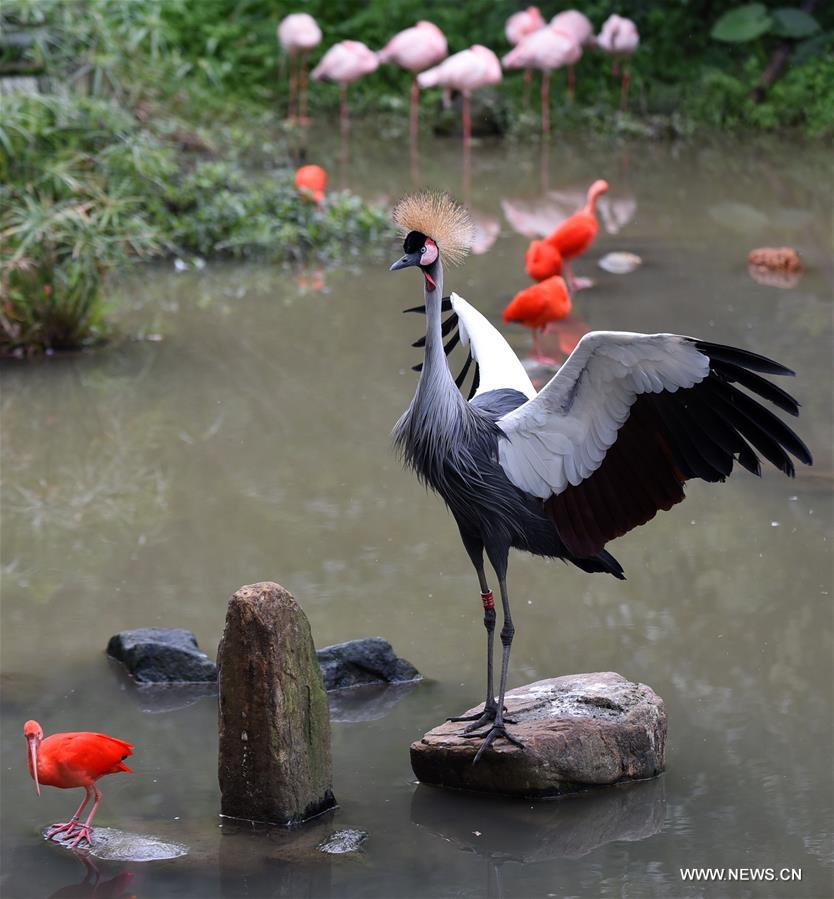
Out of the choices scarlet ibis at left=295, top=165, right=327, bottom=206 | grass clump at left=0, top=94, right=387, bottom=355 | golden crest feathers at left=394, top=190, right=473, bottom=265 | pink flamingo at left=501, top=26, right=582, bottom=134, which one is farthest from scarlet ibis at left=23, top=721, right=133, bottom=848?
pink flamingo at left=501, top=26, right=582, bottom=134

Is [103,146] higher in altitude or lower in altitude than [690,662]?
higher

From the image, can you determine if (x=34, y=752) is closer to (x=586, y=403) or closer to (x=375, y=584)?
(x=586, y=403)

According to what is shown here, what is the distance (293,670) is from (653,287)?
18.6 feet

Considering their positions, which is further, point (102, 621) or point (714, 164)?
point (714, 164)

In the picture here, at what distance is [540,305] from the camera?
294 inches

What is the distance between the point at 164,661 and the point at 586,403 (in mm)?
1782

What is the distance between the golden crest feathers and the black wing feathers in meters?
0.70

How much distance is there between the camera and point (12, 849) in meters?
3.86

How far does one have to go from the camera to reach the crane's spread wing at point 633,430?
3799mm

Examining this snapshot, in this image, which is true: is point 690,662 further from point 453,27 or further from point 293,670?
point 453,27

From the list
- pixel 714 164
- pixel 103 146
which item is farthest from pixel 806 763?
pixel 714 164

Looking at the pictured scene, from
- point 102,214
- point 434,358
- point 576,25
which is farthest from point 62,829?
point 576,25

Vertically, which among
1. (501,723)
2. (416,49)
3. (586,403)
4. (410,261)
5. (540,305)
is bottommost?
(501,723)

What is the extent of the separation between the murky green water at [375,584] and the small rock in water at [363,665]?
0.15 m
